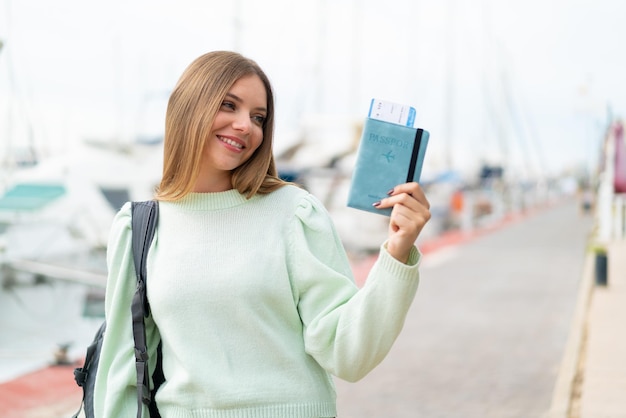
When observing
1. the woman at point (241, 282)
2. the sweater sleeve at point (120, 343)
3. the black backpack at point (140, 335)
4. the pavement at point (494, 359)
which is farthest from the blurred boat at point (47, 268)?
the woman at point (241, 282)

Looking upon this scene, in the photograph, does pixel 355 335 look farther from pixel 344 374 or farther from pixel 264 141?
pixel 264 141

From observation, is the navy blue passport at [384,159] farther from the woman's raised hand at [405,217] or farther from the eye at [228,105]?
the eye at [228,105]

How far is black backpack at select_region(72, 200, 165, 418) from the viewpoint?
2.00 m

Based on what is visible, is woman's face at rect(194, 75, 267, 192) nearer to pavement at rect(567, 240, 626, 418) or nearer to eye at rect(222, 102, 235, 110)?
eye at rect(222, 102, 235, 110)

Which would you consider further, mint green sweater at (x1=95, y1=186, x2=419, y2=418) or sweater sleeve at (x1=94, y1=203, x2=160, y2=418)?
sweater sleeve at (x1=94, y1=203, x2=160, y2=418)

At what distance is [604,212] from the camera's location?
71.1ft

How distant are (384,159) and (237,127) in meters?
0.40

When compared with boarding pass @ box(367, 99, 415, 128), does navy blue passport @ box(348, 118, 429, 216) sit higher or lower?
lower

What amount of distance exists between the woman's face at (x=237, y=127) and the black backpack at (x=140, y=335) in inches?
8.1

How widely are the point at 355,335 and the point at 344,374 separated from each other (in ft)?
0.41

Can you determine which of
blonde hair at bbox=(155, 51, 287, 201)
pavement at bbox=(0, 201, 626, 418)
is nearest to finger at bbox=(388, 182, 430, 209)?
blonde hair at bbox=(155, 51, 287, 201)

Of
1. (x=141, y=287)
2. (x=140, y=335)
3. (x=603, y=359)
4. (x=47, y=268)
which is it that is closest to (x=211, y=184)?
(x=141, y=287)

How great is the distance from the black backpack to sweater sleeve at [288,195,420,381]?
391 mm

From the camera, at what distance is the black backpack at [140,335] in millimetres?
1997
